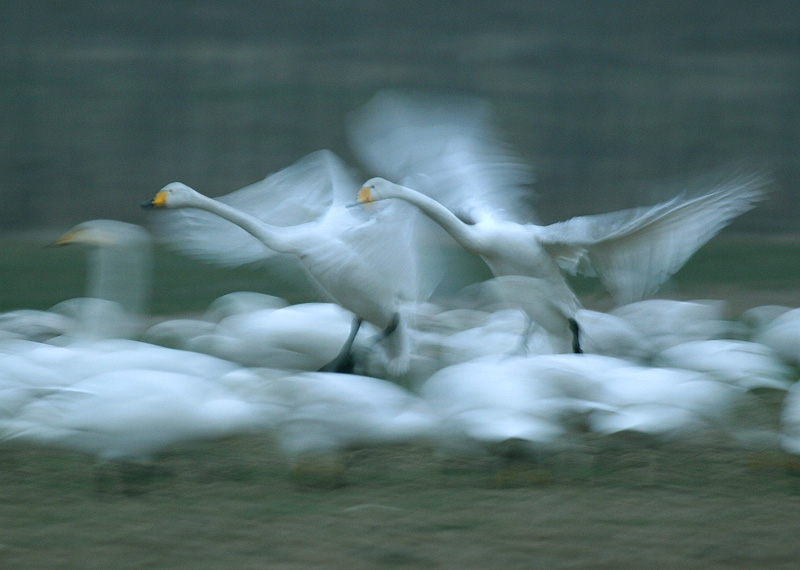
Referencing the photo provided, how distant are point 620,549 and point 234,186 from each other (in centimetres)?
482

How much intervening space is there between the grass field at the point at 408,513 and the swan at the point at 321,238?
2.26ft

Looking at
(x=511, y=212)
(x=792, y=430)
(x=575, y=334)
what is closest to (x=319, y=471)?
(x=792, y=430)

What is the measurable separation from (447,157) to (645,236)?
753 mm

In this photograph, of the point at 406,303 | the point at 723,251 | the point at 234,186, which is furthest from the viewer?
the point at 234,186

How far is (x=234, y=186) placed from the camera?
6059 mm

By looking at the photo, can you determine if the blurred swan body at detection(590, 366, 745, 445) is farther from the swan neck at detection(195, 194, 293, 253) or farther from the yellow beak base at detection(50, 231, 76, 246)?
the yellow beak base at detection(50, 231, 76, 246)

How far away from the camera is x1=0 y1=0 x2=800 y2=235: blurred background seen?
6.07 m

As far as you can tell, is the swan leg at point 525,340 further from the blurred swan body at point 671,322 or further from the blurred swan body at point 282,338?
the blurred swan body at point 282,338

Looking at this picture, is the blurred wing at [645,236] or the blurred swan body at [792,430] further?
the blurred wing at [645,236]

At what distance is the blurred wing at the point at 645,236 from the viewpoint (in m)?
2.60

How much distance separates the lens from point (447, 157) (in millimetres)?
3166

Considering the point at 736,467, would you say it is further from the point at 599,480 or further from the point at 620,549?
the point at 620,549

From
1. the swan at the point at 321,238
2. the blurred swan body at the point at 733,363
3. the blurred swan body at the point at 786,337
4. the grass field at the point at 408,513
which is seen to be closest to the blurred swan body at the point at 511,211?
the swan at the point at 321,238

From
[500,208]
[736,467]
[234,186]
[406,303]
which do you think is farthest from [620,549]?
[234,186]
